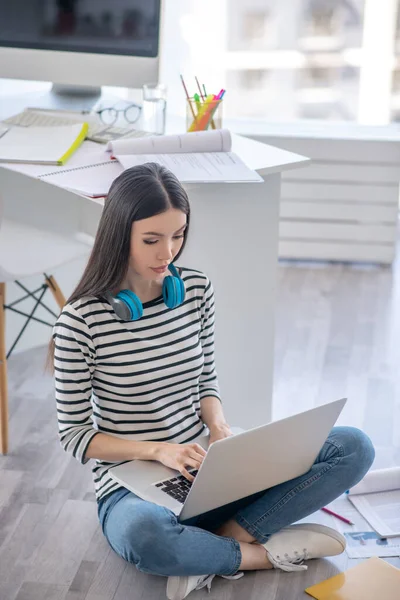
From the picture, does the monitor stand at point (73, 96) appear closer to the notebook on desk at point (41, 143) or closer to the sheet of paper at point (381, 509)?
the notebook on desk at point (41, 143)

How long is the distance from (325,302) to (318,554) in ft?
5.48

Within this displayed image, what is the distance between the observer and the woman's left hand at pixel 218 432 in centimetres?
185

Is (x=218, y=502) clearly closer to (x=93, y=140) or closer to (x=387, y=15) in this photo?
(x=93, y=140)

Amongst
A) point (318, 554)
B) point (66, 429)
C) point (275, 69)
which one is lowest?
point (318, 554)

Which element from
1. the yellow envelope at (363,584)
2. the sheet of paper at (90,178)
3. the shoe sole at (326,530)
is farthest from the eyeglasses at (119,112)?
A: the yellow envelope at (363,584)

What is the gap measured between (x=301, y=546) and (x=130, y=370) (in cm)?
53

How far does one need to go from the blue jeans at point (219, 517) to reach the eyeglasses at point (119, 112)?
3.77 feet

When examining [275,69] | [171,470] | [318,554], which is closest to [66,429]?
[171,470]

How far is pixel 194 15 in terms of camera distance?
12.8ft

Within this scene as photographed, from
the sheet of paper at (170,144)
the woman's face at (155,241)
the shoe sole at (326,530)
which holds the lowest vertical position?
the shoe sole at (326,530)

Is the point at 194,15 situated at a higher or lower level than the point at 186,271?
higher

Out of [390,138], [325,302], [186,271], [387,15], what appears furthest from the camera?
[387,15]

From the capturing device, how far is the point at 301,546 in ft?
6.28

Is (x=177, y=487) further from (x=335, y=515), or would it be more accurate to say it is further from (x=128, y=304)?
(x=335, y=515)
